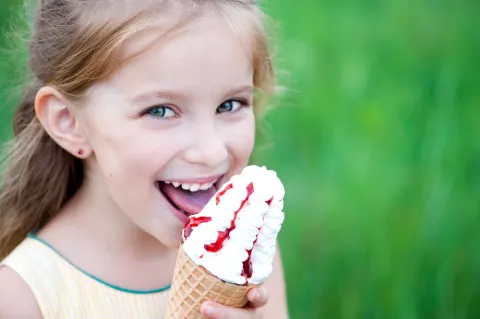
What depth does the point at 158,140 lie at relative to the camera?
2.23 metres

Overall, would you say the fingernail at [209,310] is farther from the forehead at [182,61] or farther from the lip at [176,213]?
the forehead at [182,61]

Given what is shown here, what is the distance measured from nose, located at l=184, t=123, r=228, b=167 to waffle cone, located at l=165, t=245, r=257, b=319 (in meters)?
0.26

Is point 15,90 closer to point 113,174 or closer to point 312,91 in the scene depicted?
point 113,174

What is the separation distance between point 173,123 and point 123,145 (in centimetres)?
15

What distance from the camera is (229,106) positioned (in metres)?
2.36

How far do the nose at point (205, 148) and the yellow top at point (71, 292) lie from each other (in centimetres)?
53

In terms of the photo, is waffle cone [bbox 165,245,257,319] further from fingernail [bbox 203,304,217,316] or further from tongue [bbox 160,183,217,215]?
tongue [bbox 160,183,217,215]

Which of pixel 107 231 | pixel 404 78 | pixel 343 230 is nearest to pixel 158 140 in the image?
pixel 107 231

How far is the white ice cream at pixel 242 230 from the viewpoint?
6.50 feet

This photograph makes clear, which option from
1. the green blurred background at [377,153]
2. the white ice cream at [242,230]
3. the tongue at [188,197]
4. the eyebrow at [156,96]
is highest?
the eyebrow at [156,96]

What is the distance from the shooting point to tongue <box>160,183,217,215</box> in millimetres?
2309

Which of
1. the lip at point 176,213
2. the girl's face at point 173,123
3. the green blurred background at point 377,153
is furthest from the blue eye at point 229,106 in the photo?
the green blurred background at point 377,153

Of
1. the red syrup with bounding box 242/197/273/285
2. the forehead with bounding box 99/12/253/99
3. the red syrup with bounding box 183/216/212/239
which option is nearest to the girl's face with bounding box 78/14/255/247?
the forehead with bounding box 99/12/253/99

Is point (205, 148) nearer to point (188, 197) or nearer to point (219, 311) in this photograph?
point (188, 197)
